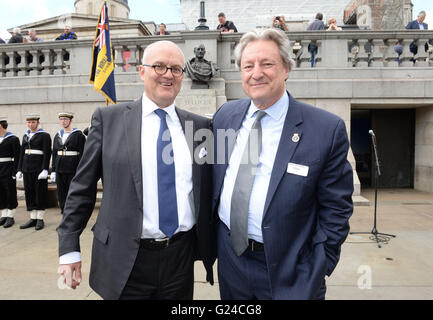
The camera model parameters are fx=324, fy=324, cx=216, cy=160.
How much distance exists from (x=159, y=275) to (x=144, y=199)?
51cm

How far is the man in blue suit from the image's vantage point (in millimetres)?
1999

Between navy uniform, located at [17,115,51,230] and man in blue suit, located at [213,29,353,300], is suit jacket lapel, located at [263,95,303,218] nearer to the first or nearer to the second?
man in blue suit, located at [213,29,353,300]

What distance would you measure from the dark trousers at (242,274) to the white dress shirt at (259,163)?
0.13 meters

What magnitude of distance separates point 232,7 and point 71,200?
3866cm

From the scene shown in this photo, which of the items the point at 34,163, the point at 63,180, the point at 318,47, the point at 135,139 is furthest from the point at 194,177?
the point at 318,47

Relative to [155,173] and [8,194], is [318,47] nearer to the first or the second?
[8,194]

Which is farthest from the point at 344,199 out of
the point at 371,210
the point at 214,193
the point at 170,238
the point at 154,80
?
the point at 371,210

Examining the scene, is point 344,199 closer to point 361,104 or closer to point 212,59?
point 212,59

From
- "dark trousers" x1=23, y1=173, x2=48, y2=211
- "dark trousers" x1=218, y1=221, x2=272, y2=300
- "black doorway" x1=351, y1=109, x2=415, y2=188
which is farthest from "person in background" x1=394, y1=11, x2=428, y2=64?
"dark trousers" x1=23, y1=173, x2=48, y2=211

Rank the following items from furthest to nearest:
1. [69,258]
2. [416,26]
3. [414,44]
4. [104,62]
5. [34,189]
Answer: [416,26]
[414,44]
[104,62]
[34,189]
[69,258]

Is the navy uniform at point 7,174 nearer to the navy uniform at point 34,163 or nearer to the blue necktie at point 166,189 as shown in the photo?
the navy uniform at point 34,163

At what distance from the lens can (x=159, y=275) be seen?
214 cm

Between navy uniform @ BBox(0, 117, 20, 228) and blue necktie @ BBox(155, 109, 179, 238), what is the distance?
19.8 ft

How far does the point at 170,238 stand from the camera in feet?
7.13
